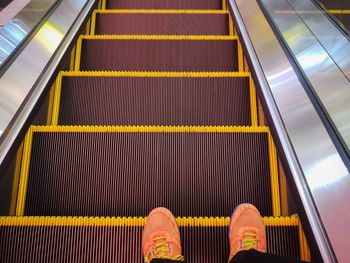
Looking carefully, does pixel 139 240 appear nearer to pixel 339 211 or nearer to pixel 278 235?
pixel 278 235

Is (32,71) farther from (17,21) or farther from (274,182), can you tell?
(274,182)

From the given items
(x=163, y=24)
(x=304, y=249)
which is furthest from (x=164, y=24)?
(x=304, y=249)

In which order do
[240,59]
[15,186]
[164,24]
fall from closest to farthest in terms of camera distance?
1. [15,186]
2. [240,59]
3. [164,24]

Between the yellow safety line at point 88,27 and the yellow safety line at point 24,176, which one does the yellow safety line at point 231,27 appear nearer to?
the yellow safety line at point 88,27

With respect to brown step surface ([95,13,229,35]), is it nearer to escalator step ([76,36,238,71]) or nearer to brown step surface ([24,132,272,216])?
escalator step ([76,36,238,71])

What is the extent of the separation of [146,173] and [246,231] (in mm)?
707

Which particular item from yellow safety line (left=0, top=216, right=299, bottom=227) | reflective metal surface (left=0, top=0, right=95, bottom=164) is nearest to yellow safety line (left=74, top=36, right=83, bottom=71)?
reflective metal surface (left=0, top=0, right=95, bottom=164)

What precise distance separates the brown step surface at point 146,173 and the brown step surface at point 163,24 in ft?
6.17

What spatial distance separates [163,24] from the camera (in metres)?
4.13

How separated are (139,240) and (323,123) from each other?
3.54 feet

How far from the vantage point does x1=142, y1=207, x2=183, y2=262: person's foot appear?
78.3 inches

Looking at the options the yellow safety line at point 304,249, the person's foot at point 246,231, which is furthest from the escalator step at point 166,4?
the yellow safety line at point 304,249

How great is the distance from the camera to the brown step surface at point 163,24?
162 inches

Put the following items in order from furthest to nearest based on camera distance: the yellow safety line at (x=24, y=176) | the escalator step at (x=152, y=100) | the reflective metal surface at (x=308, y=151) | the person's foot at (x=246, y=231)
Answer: the escalator step at (x=152, y=100) → the yellow safety line at (x=24, y=176) → the person's foot at (x=246, y=231) → the reflective metal surface at (x=308, y=151)
